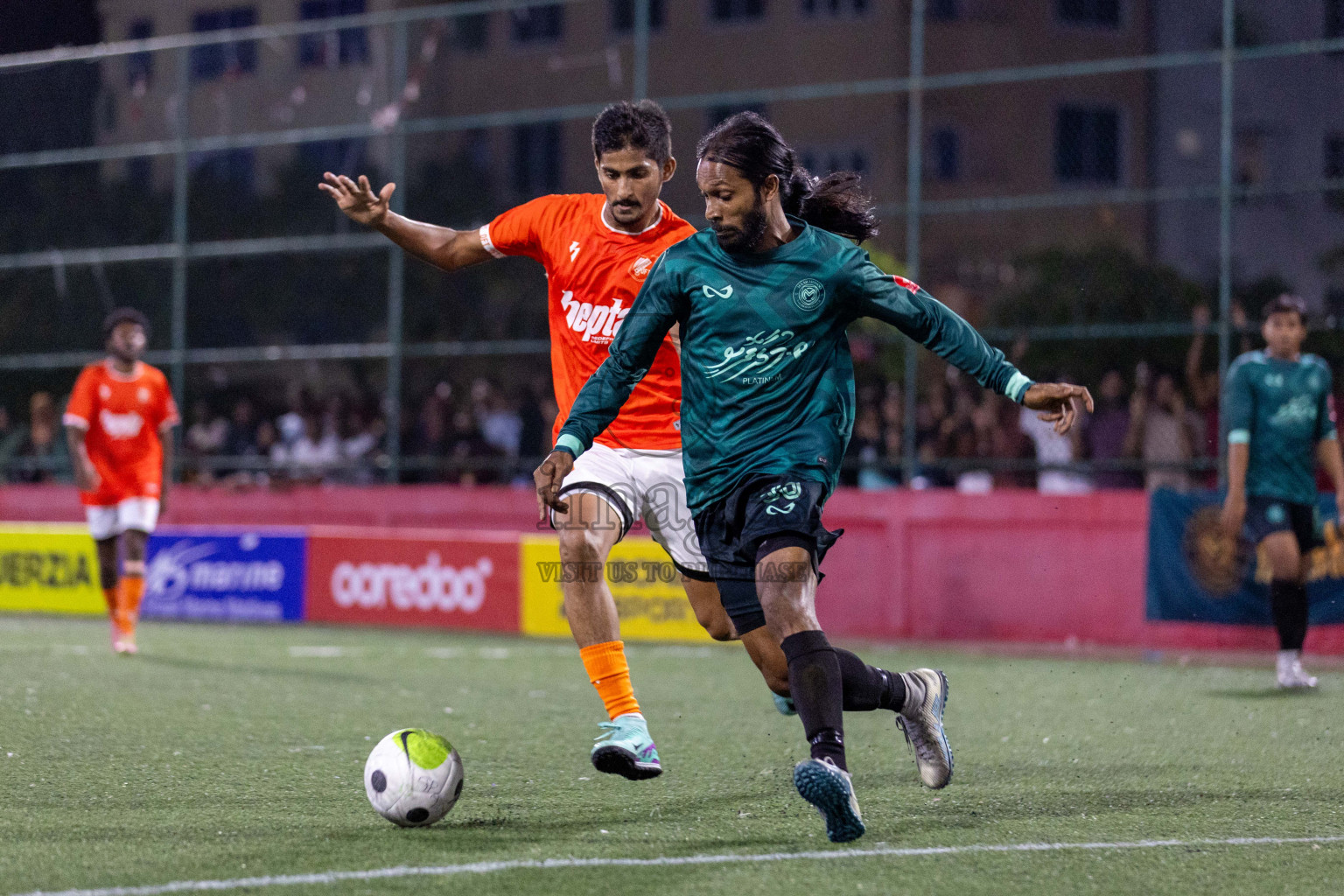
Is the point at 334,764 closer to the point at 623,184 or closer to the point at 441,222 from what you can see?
the point at 623,184

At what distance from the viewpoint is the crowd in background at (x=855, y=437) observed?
1308cm

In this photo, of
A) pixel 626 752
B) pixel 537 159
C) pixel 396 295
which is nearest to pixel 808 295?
pixel 626 752

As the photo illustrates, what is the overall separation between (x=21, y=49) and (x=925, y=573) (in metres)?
17.3

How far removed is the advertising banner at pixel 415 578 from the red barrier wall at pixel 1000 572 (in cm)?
17

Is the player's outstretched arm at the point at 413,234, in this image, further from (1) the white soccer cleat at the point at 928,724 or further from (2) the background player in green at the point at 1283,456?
(2) the background player in green at the point at 1283,456

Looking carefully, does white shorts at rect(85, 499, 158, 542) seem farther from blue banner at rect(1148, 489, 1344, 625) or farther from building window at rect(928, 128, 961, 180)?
building window at rect(928, 128, 961, 180)

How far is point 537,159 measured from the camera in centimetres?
2253

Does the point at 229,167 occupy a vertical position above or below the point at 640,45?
below

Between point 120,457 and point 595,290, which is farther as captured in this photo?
point 120,457

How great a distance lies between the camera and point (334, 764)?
243 inches

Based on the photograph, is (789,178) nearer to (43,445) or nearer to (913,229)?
(913,229)

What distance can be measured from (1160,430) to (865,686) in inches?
337

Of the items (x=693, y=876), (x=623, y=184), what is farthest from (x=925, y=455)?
(x=693, y=876)

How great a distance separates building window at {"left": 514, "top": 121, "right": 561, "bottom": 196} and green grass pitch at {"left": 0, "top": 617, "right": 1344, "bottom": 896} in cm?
1272
